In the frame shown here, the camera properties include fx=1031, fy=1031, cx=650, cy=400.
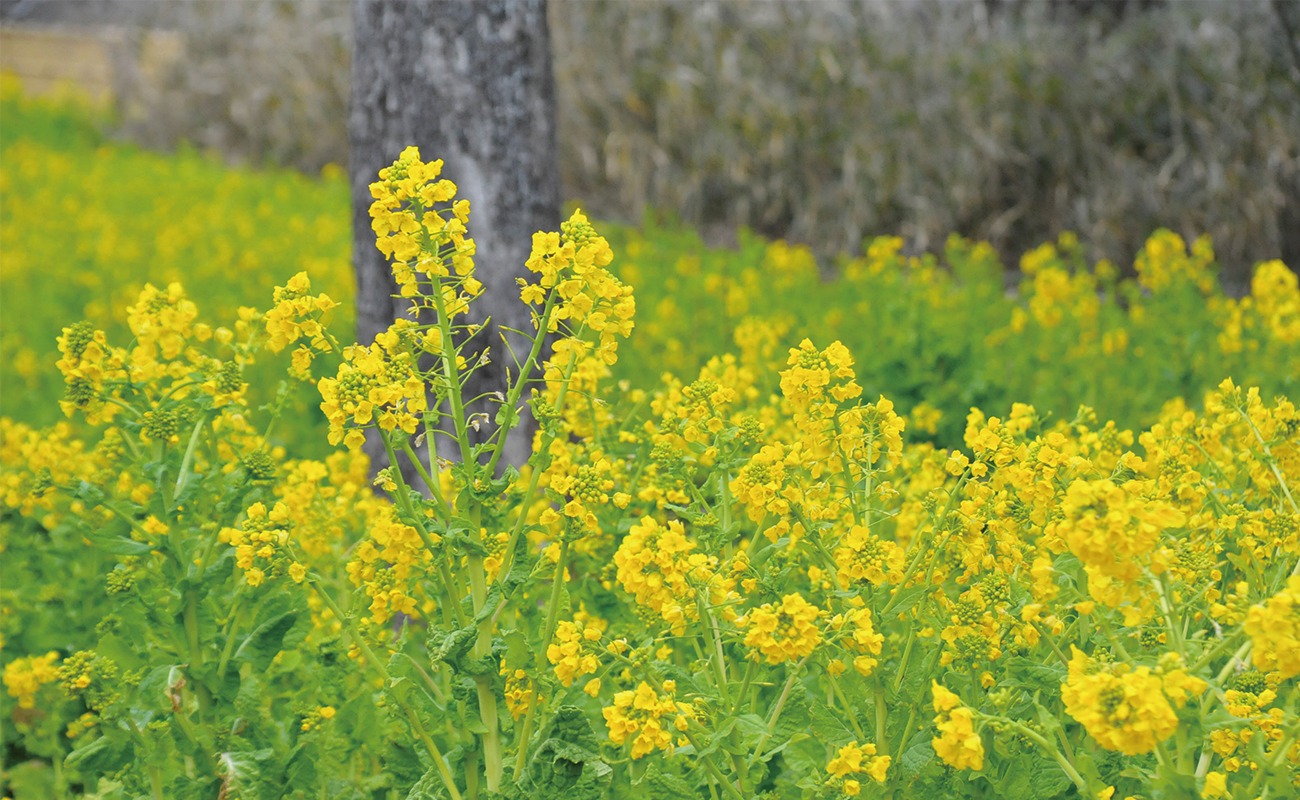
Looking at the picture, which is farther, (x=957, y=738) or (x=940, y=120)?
(x=940, y=120)

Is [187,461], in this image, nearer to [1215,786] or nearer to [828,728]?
[828,728]

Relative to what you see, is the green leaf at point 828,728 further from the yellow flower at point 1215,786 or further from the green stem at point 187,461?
the green stem at point 187,461

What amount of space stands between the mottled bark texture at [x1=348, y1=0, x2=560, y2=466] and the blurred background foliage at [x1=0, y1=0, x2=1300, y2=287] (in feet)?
13.5

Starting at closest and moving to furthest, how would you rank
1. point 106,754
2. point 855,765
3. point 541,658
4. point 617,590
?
point 855,765
point 541,658
point 106,754
point 617,590

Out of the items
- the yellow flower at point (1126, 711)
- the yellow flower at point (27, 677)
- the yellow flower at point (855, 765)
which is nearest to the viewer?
the yellow flower at point (1126, 711)

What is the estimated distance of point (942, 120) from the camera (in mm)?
7043

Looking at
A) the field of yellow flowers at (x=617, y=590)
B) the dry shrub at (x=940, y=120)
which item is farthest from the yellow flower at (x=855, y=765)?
the dry shrub at (x=940, y=120)

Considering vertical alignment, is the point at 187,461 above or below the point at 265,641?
above

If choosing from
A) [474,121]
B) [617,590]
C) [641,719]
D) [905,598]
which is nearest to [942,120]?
[474,121]

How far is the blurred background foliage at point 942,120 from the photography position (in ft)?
20.5

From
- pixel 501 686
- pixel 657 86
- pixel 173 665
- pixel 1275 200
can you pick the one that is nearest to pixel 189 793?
pixel 173 665

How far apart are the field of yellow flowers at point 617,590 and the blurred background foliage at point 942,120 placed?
15.3 feet

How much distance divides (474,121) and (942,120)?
177 inches

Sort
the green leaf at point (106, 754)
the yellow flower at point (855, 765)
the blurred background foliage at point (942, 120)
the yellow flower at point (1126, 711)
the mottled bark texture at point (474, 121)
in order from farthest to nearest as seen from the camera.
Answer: the blurred background foliage at point (942, 120)
the mottled bark texture at point (474, 121)
the green leaf at point (106, 754)
the yellow flower at point (855, 765)
the yellow flower at point (1126, 711)
